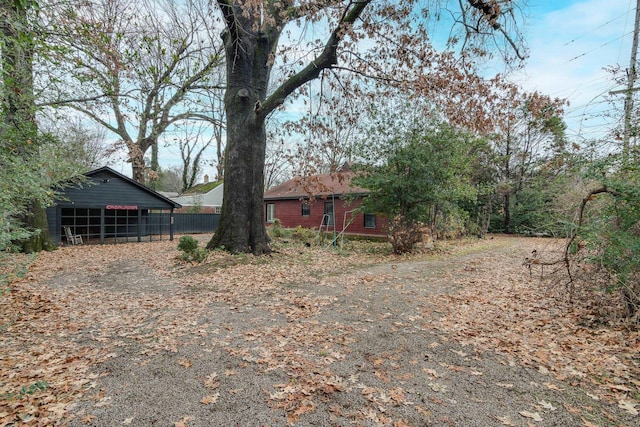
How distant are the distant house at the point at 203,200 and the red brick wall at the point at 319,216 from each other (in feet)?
20.7

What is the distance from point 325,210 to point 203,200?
13.0 metres

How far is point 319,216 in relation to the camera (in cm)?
1948

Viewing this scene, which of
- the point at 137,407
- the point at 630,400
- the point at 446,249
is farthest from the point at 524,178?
the point at 137,407

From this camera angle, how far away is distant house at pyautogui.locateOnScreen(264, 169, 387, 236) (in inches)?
650

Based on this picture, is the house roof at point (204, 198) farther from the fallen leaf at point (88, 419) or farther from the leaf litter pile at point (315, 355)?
the fallen leaf at point (88, 419)

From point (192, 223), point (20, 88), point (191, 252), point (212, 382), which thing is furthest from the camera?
point (192, 223)

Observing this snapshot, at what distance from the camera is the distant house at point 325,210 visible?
54.1ft

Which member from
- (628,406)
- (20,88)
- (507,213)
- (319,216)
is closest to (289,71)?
(20,88)

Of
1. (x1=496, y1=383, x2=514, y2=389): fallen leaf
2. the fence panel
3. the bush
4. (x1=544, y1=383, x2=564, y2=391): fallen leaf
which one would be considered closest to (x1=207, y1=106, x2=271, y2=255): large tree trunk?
the bush

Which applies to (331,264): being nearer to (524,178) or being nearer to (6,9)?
(6,9)

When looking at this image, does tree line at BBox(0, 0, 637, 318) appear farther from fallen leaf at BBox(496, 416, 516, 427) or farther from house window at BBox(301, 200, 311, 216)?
house window at BBox(301, 200, 311, 216)

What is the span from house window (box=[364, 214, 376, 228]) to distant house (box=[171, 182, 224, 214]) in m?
13.8

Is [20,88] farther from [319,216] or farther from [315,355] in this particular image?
[319,216]

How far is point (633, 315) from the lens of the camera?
159 inches
